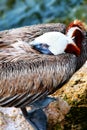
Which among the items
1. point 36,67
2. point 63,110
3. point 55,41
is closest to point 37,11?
point 63,110

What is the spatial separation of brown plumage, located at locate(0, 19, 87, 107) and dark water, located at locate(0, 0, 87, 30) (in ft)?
Answer: 18.0

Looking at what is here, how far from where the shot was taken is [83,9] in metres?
10.5

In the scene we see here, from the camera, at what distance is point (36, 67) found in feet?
15.6

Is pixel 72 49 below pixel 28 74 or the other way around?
the other way around

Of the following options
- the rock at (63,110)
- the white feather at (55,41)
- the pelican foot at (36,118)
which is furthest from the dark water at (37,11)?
the white feather at (55,41)

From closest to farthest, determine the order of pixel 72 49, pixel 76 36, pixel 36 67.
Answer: pixel 36 67 < pixel 72 49 < pixel 76 36

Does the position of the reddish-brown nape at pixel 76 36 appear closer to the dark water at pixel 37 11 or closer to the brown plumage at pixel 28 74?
the brown plumage at pixel 28 74

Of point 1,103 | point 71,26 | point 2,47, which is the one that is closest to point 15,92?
point 1,103

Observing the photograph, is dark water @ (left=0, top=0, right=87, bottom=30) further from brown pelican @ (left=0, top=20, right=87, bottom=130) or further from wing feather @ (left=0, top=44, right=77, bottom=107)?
wing feather @ (left=0, top=44, right=77, bottom=107)

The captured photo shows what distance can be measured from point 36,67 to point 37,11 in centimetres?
626

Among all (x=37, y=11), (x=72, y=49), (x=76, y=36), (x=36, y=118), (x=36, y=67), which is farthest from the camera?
(x=37, y=11)

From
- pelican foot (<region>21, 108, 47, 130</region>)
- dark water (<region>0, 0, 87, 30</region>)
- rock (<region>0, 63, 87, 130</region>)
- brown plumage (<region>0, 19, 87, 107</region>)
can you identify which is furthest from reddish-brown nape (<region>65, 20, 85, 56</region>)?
dark water (<region>0, 0, 87, 30</region>)

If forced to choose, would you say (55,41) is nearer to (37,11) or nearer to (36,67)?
(36,67)

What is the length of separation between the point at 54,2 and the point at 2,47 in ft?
20.6
